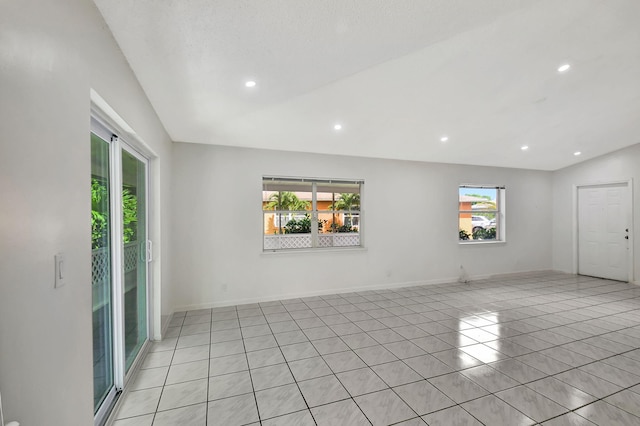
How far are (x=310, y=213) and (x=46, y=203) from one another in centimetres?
409

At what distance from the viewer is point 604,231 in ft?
20.4

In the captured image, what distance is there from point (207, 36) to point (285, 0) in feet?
1.90

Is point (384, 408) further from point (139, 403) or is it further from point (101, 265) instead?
point (101, 265)

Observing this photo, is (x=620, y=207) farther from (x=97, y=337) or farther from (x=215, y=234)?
(x=97, y=337)

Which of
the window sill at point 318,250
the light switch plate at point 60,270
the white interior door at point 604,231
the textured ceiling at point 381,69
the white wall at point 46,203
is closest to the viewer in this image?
the white wall at point 46,203

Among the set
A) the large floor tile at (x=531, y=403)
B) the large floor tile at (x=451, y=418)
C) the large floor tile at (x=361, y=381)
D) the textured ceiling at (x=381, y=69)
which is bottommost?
the large floor tile at (x=531, y=403)

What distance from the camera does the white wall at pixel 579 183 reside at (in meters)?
5.71

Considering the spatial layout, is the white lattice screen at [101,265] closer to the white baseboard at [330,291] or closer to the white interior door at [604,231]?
the white baseboard at [330,291]

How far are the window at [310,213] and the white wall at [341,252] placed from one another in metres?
0.17

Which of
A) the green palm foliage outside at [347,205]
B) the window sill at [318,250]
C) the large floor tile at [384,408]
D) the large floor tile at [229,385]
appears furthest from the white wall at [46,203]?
the green palm foliage outside at [347,205]

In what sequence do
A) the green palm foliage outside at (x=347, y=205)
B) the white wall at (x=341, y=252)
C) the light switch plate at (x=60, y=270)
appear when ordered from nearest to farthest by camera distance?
the light switch plate at (x=60, y=270), the white wall at (x=341, y=252), the green palm foliage outside at (x=347, y=205)

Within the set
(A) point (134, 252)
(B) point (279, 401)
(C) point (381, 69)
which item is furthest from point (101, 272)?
(C) point (381, 69)

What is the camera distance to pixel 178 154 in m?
4.30

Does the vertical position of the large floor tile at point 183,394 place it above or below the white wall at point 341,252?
below
